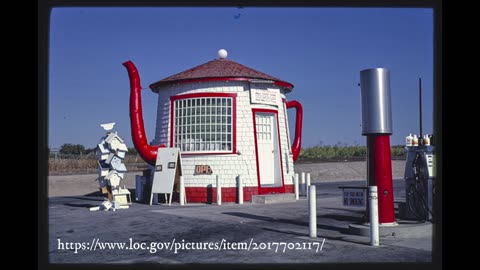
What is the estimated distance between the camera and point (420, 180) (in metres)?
10.1

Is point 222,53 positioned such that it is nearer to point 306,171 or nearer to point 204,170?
point 204,170

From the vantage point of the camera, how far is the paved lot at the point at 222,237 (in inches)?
289

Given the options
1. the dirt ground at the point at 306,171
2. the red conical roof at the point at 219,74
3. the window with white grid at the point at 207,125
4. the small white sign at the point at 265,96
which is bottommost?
the dirt ground at the point at 306,171

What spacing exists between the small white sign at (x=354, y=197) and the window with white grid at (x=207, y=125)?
7.39 m

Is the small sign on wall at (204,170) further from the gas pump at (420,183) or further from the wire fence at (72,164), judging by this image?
the wire fence at (72,164)

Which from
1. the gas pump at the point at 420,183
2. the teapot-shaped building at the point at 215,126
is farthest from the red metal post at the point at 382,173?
the teapot-shaped building at the point at 215,126

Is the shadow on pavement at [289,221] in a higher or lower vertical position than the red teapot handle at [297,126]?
lower

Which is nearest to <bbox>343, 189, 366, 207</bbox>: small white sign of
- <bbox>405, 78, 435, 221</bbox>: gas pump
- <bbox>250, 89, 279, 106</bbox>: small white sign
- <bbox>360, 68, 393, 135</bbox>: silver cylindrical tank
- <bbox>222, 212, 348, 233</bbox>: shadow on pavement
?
<bbox>222, 212, 348, 233</bbox>: shadow on pavement

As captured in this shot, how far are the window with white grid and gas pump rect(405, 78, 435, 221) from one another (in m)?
6.95

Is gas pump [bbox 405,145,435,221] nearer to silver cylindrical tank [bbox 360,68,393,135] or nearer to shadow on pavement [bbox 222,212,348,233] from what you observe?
silver cylindrical tank [bbox 360,68,393,135]

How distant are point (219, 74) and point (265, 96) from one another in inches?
67.9

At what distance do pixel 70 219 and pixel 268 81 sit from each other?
7.81 metres

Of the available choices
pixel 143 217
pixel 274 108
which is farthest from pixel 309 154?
pixel 143 217
